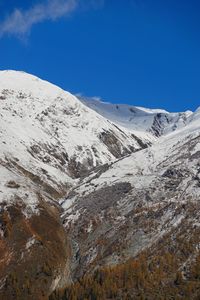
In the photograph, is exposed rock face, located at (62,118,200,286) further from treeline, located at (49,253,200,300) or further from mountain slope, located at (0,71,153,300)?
mountain slope, located at (0,71,153,300)

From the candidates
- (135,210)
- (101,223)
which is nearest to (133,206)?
(135,210)

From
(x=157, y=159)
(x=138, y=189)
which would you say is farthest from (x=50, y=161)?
(x=138, y=189)

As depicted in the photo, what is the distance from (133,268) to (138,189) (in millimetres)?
40568

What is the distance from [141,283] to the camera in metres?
88.4

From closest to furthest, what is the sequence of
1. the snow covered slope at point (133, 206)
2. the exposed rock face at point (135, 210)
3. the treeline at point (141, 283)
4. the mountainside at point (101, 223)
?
the treeline at point (141, 283) → the mountainside at point (101, 223) → the exposed rock face at point (135, 210) → the snow covered slope at point (133, 206)

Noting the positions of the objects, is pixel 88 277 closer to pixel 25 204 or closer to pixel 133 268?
pixel 133 268

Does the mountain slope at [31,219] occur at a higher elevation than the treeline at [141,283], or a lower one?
higher

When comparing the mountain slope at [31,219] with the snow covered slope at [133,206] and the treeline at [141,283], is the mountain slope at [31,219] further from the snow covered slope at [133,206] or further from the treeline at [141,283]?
the treeline at [141,283]

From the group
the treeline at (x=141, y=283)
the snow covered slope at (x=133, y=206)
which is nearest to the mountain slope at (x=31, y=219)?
the snow covered slope at (x=133, y=206)

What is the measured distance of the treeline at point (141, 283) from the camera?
8569cm

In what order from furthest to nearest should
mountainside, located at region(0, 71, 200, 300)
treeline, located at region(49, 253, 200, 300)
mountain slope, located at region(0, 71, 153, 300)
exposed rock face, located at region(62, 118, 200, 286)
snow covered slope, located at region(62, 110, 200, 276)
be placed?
1. snow covered slope, located at region(62, 110, 200, 276)
2. exposed rock face, located at region(62, 118, 200, 286)
3. mountain slope, located at region(0, 71, 153, 300)
4. mountainside, located at region(0, 71, 200, 300)
5. treeline, located at region(49, 253, 200, 300)

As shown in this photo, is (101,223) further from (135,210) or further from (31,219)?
(31,219)

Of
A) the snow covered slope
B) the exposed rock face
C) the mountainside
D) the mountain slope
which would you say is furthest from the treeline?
the snow covered slope

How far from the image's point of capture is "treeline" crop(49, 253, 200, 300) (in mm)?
85688
